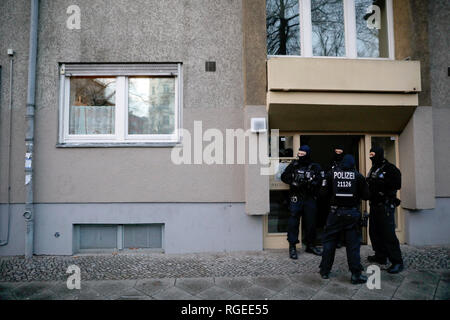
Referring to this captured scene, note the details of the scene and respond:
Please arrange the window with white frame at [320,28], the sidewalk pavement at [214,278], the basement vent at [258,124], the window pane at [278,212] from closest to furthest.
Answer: the sidewalk pavement at [214,278] < the basement vent at [258,124] < the window pane at [278,212] < the window with white frame at [320,28]

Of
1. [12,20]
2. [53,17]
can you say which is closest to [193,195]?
[53,17]

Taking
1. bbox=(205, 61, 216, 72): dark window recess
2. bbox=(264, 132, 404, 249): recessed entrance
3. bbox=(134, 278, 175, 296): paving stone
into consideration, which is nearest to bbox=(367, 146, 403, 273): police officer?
bbox=(264, 132, 404, 249): recessed entrance

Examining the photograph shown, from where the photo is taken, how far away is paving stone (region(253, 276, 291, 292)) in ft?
11.7

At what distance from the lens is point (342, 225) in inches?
145

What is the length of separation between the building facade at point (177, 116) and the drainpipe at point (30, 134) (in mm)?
57

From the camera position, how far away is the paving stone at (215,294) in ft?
11.0

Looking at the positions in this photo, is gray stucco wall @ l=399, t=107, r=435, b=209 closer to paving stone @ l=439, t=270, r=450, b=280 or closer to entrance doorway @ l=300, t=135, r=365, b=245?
entrance doorway @ l=300, t=135, r=365, b=245

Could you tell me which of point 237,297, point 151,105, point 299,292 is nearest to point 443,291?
point 299,292

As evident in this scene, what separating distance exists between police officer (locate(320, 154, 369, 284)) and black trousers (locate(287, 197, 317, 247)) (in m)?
0.93

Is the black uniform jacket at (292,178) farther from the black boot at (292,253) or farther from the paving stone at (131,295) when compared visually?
the paving stone at (131,295)

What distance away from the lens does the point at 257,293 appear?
342cm

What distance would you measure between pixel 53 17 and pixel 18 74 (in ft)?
4.35

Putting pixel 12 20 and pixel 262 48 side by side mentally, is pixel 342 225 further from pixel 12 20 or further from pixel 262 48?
pixel 12 20

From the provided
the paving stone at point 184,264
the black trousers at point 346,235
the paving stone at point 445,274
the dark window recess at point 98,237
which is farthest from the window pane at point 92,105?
the paving stone at point 445,274
